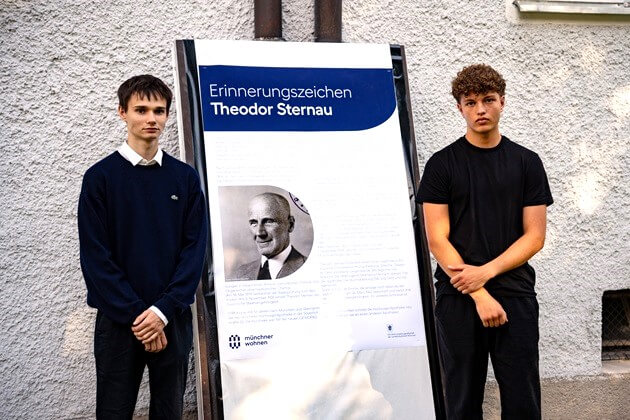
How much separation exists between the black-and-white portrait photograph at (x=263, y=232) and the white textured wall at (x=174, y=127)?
0.55 metres

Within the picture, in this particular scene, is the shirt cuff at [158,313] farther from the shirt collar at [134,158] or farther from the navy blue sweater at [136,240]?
the shirt collar at [134,158]

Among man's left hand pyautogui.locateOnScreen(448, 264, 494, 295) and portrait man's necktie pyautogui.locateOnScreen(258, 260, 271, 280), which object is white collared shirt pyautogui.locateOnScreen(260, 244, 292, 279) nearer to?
portrait man's necktie pyautogui.locateOnScreen(258, 260, 271, 280)

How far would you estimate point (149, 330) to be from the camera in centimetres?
318

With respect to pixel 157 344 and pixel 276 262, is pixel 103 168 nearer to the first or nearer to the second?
pixel 157 344

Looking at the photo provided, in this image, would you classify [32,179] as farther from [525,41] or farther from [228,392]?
[525,41]

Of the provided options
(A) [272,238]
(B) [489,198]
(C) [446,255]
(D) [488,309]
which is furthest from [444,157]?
(A) [272,238]

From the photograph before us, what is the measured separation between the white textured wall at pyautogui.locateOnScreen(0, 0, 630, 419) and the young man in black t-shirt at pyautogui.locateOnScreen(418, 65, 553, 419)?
1155 millimetres

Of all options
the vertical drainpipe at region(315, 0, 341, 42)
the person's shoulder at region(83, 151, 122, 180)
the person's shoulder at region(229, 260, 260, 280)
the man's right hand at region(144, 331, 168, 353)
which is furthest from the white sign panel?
the person's shoulder at region(83, 151, 122, 180)

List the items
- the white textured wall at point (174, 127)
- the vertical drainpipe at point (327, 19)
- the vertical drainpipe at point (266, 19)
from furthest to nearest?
the vertical drainpipe at point (327, 19), the vertical drainpipe at point (266, 19), the white textured wall at point (174, 127)

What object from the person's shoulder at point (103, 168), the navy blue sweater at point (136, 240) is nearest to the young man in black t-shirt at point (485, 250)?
the navy blue sweater at point (136, 240)

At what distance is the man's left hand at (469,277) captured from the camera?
128 inches

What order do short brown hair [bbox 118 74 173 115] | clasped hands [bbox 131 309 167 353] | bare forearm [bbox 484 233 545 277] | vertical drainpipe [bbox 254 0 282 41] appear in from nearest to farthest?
clasped hands [bbox 131 309 167 353] → bare forearm [bbox 484 233 545 277] → short brown hair [bbox 118 74 173 115] → vertical drainpipe [bbox 254 0 282 41]

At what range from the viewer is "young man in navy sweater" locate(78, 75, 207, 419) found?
3.19 m

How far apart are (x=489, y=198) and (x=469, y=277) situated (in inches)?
12.7
